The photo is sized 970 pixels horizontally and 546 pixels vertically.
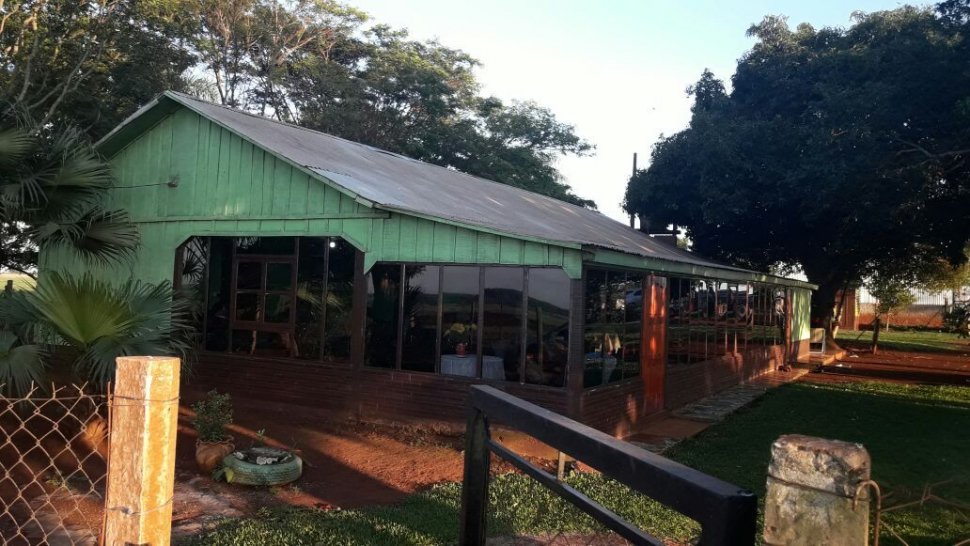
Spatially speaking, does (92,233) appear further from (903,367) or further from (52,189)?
(903,367)

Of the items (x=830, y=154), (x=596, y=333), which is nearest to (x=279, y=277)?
(x=596, y=333)

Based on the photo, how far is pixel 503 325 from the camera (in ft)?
30.1

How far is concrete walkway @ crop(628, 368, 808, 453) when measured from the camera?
9.86m

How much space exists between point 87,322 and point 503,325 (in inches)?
186

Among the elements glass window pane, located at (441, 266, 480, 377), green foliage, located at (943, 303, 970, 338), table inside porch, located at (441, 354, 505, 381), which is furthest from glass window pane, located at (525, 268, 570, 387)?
green foliage, located at (943, 303, 970, 338)

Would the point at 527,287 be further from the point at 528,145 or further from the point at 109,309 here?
the point at 528,145

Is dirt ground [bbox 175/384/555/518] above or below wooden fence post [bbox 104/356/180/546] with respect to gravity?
below

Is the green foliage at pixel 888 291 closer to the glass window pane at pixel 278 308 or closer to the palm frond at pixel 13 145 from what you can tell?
the glass window pane at pixel 278 308

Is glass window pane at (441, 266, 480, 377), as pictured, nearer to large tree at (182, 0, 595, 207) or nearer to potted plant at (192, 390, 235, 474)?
potted plant at (192, 390, 235, 474)

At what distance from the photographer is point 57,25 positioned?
18.7 meters

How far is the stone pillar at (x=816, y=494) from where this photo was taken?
1.59 m

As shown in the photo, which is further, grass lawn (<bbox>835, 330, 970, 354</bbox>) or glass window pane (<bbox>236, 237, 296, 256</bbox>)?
grass lawn (<bbox>835, 330, 970, 354</bbox>)

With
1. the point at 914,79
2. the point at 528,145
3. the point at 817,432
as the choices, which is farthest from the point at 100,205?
the point at 528,145

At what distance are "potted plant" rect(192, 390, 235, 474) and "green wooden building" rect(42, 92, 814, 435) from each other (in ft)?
8.24
